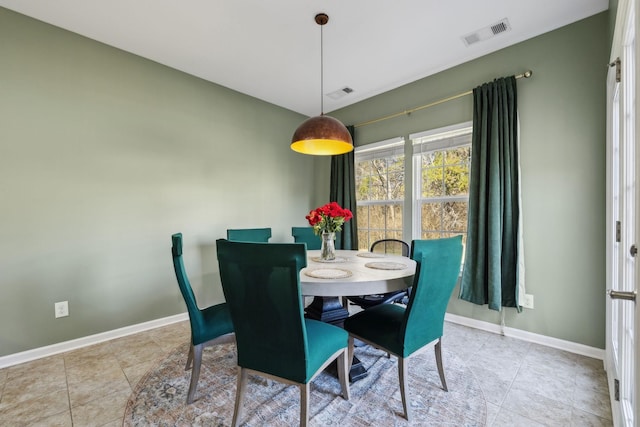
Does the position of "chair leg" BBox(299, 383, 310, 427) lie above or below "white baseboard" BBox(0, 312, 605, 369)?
above

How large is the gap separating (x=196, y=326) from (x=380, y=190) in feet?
9.14

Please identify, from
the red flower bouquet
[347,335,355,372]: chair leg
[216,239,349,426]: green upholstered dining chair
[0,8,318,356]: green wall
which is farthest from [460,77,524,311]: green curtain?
[0,8,318,356]: green wall

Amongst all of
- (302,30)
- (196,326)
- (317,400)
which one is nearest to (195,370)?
(196,326)

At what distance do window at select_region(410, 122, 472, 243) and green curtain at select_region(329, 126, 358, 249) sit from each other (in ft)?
2.82

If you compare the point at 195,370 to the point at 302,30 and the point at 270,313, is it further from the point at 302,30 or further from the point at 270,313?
the point at 302,30

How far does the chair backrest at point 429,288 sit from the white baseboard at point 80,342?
2.58 m

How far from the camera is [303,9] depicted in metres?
2.16

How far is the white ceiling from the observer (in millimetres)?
2137

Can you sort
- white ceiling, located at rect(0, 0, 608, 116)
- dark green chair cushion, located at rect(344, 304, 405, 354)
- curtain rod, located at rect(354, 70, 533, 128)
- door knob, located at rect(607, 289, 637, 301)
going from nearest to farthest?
door knob, located at rect(607, 289, 637, 301) → dark green chair cushion, located at rect(344, 304, 405, 354) → white ceiling, located at rect(0, 0, 608, 116) → curtain rod, located at rect(354, 70, 533, 128)

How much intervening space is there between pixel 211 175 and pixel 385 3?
2453mm

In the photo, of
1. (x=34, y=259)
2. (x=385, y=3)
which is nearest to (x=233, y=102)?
(x=385, y=3)

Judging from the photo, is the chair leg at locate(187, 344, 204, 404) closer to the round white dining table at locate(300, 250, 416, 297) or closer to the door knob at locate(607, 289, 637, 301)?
the round white dining table at locate(300, 250, 416, 297)

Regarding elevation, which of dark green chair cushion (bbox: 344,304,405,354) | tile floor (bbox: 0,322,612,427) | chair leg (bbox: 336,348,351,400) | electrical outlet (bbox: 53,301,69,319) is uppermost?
dark green chair cushion (bbox: 344,304,405,354)

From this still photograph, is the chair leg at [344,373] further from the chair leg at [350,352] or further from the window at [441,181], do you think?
the window at [441,181]
